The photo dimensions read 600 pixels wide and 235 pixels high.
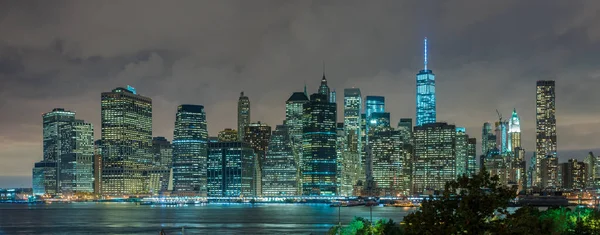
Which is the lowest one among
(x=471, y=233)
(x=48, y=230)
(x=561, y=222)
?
(x=48, y=230)

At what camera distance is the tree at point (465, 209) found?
27.9 metres

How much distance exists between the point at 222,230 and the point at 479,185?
424 ft

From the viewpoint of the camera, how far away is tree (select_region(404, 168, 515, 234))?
27.9 m

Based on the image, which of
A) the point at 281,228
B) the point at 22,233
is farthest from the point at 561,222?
the point at 22,233

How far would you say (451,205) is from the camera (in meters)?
29.0

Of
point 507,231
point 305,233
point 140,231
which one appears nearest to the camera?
point 507,231

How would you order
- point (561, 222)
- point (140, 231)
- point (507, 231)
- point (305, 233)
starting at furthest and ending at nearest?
point (140, 231) → point (305, 233) → point (561, 222) → point (507, 231)

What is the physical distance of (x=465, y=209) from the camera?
28.2 meters

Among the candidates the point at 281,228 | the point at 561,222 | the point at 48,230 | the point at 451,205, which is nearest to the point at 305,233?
the point at 281,228

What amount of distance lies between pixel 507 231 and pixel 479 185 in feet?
7.21

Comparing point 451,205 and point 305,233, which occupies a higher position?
point 451,205

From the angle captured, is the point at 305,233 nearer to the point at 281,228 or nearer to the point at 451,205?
the point at 281,228

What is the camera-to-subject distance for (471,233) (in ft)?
91.3

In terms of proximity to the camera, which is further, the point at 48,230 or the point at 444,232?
the point at 48,230
